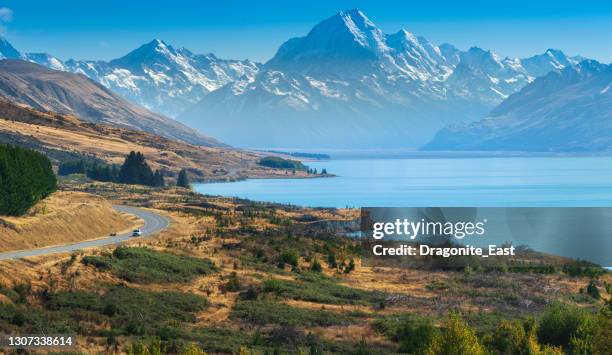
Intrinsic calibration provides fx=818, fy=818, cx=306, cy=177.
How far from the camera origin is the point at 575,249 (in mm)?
93312

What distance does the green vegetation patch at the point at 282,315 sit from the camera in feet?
187

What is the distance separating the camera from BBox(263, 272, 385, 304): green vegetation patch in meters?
66.4

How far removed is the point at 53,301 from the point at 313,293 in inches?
893

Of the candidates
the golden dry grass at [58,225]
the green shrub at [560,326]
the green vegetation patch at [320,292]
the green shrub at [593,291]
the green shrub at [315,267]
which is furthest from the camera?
the green shrub at [315,267]

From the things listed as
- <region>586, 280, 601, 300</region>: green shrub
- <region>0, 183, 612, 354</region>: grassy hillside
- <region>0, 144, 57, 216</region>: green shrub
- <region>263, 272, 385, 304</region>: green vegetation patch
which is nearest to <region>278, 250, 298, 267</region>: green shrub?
<region>0, 183, 612, 354</region>: grassy hillside

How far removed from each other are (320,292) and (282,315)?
36.2ft

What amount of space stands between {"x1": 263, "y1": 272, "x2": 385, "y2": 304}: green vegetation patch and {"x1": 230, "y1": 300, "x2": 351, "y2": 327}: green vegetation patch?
13.6 feet

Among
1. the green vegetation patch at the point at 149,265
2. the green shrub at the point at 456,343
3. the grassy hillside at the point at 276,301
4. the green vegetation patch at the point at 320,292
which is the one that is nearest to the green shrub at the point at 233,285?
the grassy hillside at the point at 276,301

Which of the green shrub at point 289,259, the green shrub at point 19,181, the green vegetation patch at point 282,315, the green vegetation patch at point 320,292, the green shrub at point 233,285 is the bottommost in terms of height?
the green vegetation patch at point 282,315

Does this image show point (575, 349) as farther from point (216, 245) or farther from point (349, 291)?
point (216, 245)

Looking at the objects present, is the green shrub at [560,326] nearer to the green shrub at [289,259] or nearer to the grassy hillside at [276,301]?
the grassy hillside at [276,301]

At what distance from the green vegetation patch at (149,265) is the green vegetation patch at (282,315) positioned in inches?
311

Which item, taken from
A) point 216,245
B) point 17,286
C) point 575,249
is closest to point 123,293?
point 17,286

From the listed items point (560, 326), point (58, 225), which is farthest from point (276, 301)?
point (58, 225)
